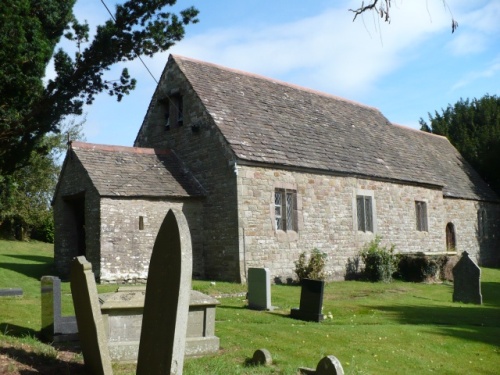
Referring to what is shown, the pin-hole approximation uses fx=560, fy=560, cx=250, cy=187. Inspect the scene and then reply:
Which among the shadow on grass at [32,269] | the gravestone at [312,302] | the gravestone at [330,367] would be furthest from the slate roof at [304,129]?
the gravestone at [330,367]

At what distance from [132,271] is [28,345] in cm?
997


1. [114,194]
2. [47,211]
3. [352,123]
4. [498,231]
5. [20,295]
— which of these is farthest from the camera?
[47,211]

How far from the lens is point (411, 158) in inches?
1085

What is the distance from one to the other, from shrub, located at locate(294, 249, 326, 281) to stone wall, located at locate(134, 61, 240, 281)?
2.57 metres

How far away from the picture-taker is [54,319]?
8.67 m

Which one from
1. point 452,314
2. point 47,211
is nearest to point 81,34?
point 452,314

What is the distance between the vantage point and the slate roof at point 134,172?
60.6ft

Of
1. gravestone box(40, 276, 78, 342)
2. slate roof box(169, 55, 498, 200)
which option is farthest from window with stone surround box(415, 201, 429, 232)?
gravestone box(40, 276, 78, 342)

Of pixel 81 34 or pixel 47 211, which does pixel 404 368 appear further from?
pixel 47 211

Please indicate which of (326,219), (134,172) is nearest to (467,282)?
(326,219)

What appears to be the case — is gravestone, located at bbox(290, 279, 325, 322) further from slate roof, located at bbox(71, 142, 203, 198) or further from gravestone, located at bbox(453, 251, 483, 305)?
slate roof, located at bbox(71, 142, 203, 198)

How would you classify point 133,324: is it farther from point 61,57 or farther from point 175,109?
point 175,109

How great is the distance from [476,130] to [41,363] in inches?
1569

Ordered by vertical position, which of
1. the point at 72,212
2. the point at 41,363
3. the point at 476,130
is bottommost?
the point at 41,363
